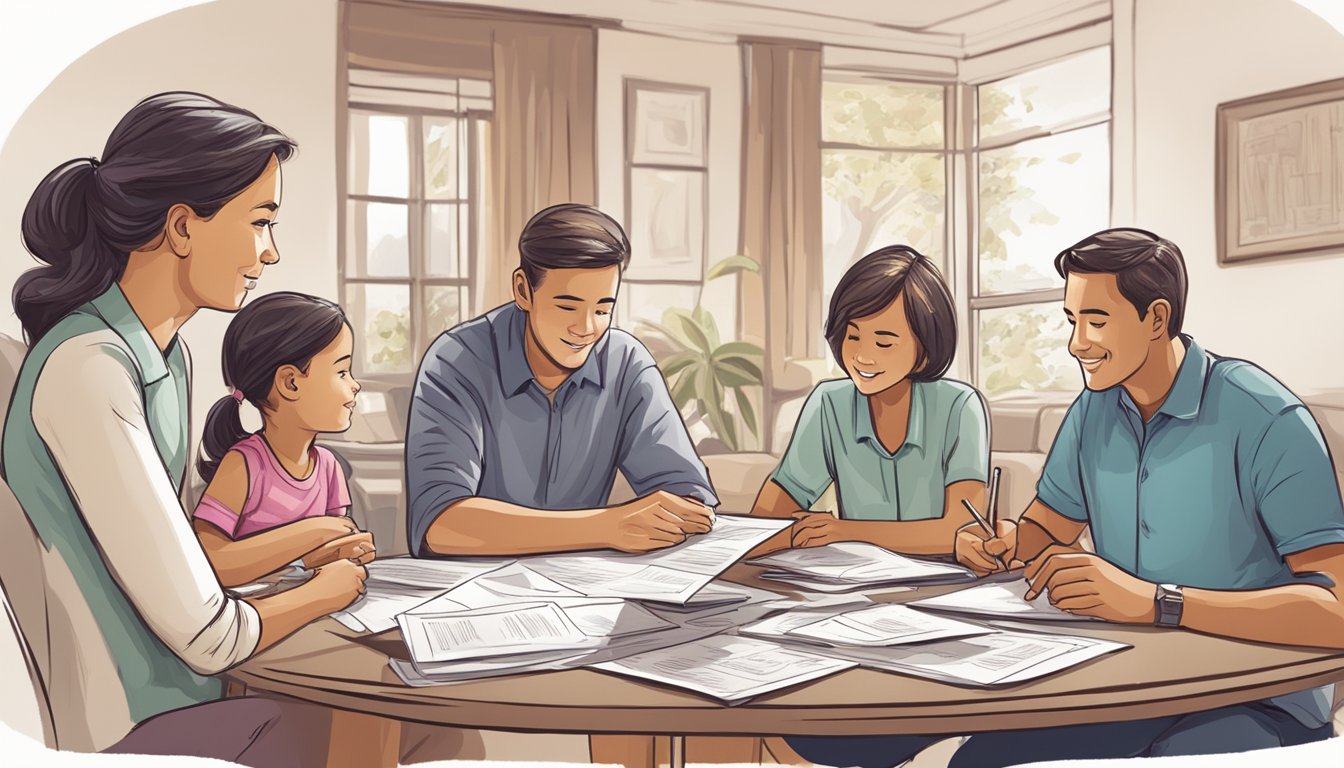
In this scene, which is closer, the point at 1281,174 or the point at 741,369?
the point at 1281,174

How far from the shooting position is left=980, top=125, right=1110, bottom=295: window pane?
9.12ft

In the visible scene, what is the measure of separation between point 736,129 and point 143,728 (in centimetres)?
218

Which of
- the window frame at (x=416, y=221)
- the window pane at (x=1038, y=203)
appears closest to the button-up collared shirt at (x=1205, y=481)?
the window pane at (x=1038, y=203)

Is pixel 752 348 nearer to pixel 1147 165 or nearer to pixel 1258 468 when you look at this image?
pixel 1147 165

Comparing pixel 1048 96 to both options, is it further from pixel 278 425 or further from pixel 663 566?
pixel 278 425

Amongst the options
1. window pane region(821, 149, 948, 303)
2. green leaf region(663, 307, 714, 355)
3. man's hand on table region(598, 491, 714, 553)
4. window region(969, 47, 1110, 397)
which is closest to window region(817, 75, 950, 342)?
window pane region(821, 149, 948, 303)

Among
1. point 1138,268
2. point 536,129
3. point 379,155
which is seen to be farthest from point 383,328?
point 1138,268

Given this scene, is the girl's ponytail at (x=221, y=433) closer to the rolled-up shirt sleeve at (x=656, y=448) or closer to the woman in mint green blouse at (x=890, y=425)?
the rolled-up shirt sleeve at (x=656, y=448)

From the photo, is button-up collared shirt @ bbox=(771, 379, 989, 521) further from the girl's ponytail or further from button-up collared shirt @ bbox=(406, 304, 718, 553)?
the girl's ponytail

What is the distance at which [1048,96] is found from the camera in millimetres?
2959

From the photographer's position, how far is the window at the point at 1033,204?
9.19 feet

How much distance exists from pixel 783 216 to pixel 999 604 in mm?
1786

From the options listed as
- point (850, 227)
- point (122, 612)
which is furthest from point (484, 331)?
point (850, 227)

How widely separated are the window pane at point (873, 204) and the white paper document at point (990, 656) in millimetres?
1816
